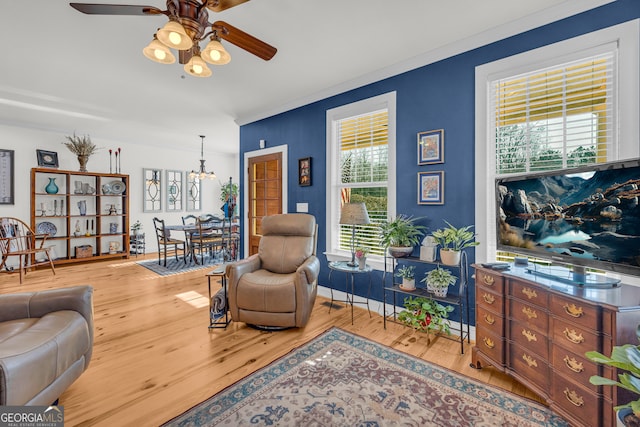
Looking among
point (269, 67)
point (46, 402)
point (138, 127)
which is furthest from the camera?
point (138, 127)

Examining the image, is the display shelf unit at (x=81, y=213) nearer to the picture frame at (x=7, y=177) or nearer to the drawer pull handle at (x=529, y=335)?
the picture frame at (x=7, y=177)

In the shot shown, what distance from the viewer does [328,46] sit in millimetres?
2738

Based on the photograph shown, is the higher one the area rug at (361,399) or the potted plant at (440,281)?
the potted plant at (440,281)

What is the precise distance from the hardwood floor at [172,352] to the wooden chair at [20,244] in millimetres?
1831

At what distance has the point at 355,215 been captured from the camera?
294 centimetres

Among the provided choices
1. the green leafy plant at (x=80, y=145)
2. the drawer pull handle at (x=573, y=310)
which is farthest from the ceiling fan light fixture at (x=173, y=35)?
the green leafy plant at (x=80, y=145)

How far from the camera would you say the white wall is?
5.30m

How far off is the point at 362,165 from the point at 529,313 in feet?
7.43

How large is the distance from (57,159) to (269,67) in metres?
5.39

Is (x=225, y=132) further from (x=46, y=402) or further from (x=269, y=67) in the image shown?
(x=46, y=402)

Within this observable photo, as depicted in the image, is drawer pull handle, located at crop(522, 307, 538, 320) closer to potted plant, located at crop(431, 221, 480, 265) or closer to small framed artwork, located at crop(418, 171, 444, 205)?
potted plant, located at crop(431, 221, 480, 265)

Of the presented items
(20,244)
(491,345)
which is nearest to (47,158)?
(20,244)

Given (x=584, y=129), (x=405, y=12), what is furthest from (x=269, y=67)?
(x=584, y=129)

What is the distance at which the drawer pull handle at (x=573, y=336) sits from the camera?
1436mm
